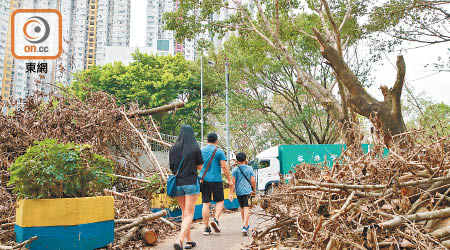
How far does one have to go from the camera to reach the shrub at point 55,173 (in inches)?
180

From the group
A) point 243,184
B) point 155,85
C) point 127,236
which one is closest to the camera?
point 127,236

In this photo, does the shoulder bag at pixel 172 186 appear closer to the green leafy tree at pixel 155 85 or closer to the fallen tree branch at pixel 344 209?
the fallen tree branch at pixel 344 209

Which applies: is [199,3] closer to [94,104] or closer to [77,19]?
[94,104]

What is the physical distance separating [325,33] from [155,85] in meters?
18.2

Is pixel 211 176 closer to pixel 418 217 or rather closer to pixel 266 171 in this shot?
pixel 418 217

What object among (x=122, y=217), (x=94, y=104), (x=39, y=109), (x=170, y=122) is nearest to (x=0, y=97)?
(x=39, y=109)

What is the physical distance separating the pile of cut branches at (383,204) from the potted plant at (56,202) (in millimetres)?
2456

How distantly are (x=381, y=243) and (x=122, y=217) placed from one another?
15.2 feet

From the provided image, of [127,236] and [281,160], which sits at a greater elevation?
[281,160]

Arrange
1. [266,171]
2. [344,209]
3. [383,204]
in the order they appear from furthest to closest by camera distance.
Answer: [266,171]
[383,204]
[344,209]

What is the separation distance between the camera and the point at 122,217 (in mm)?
6414

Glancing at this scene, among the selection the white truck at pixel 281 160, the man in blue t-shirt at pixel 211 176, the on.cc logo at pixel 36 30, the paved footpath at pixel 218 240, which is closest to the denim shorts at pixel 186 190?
the paved footpath at pixel 218 240

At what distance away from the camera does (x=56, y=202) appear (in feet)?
15.2

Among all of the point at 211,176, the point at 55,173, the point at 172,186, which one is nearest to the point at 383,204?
the point at 172,186
